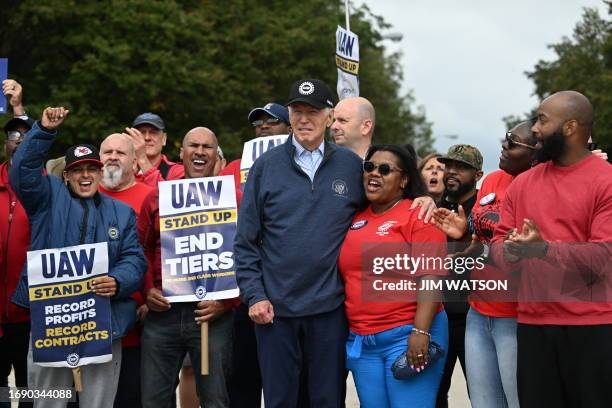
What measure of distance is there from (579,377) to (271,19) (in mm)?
26221

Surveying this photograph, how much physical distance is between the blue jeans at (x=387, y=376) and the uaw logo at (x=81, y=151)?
7.51 feet

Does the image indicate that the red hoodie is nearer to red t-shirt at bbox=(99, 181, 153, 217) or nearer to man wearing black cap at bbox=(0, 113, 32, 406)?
man wearing black cap at bbox=(0, 113, 32, 406)

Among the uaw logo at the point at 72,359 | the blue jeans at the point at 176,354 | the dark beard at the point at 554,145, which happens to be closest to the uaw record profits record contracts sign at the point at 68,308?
the uaw logo at the point at 72,359

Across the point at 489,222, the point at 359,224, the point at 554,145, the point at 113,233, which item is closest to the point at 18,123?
the point at 113,233

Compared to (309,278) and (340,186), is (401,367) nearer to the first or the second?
(309,278)

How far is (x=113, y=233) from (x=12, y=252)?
2.92 ft

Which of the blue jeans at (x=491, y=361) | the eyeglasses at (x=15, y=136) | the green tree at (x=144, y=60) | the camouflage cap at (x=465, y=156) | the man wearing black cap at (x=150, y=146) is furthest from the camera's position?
the green tree at (x=144, y=60)

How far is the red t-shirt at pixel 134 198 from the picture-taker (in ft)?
24.1

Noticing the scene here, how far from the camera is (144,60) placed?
26.0 meters

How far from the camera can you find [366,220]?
20.8 feet

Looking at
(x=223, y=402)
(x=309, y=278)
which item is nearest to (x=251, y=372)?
(x=223, y=402)

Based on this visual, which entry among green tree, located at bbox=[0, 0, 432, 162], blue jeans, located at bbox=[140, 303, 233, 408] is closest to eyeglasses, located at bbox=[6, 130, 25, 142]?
blue jeans, located at bbox=[140, 303, 233, 408]

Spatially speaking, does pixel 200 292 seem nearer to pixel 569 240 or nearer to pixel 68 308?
pixel 68 308

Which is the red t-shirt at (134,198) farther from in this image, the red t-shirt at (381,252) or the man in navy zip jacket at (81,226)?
the red t-shirt at (381,252)
